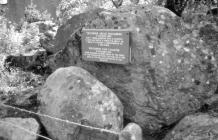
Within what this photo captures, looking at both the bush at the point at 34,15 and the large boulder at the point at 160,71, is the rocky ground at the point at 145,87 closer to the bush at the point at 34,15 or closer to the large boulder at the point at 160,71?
the large boulder at the point at 160,71

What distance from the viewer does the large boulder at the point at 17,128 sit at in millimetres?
4402

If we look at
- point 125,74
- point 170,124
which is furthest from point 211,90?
point 125,74

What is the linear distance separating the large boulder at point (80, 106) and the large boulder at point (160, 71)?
34 centimetres

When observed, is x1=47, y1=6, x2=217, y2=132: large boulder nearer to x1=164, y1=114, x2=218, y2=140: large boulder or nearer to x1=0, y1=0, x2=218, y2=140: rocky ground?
x1=0, y1=0, x2=218, y2=140: rocky ground

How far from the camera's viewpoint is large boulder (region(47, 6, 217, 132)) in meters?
4.21

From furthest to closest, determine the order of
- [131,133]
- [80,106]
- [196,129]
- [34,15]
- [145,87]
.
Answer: [34,15] → [145,87] → [80,106] → [196,129] → [131,133]

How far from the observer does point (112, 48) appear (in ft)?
14.5

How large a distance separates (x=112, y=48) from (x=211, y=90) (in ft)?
5.66

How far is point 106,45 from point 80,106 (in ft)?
3.55

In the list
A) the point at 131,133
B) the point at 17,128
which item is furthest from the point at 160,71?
the point at 17,128

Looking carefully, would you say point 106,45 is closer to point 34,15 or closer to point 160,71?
point 160,71

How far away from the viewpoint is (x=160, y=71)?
417 cm

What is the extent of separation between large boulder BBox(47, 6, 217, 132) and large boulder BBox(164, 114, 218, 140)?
10.4 inches

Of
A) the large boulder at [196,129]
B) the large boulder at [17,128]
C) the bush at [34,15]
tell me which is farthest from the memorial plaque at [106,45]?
the bush at [34,15]
